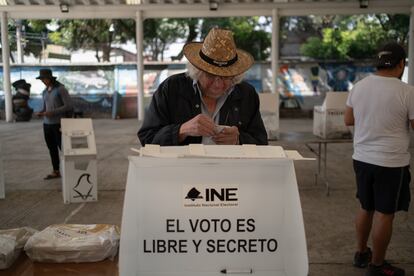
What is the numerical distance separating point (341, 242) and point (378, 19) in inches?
849

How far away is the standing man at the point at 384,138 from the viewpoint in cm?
312

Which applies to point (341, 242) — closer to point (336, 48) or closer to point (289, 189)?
point (289, 189)

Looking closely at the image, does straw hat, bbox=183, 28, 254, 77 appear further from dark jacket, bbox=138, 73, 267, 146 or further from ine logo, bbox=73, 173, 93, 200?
ine logo, bbox=73, 173, 93, 200

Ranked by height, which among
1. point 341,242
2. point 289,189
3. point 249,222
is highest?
point 289,189

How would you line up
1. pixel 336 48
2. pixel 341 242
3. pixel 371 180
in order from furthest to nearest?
pixel 336 48 < pixel 341 242 < pixel 371 180

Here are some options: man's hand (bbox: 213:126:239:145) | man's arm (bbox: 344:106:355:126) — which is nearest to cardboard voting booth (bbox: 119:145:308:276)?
man's hand (bbox: 213:126:239:145)

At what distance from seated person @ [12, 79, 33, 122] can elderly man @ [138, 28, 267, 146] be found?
1577 centimetres

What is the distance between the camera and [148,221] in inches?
58.0

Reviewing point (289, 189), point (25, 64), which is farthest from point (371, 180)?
point (25, 64)

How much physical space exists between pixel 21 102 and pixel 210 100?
16184 millimetres

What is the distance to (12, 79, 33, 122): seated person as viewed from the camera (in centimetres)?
1658

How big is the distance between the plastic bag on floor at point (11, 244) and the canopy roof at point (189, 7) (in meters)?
13.1

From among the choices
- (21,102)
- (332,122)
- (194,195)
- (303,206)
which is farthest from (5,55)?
(194,195)

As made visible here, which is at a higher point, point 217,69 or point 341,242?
point 217,69
